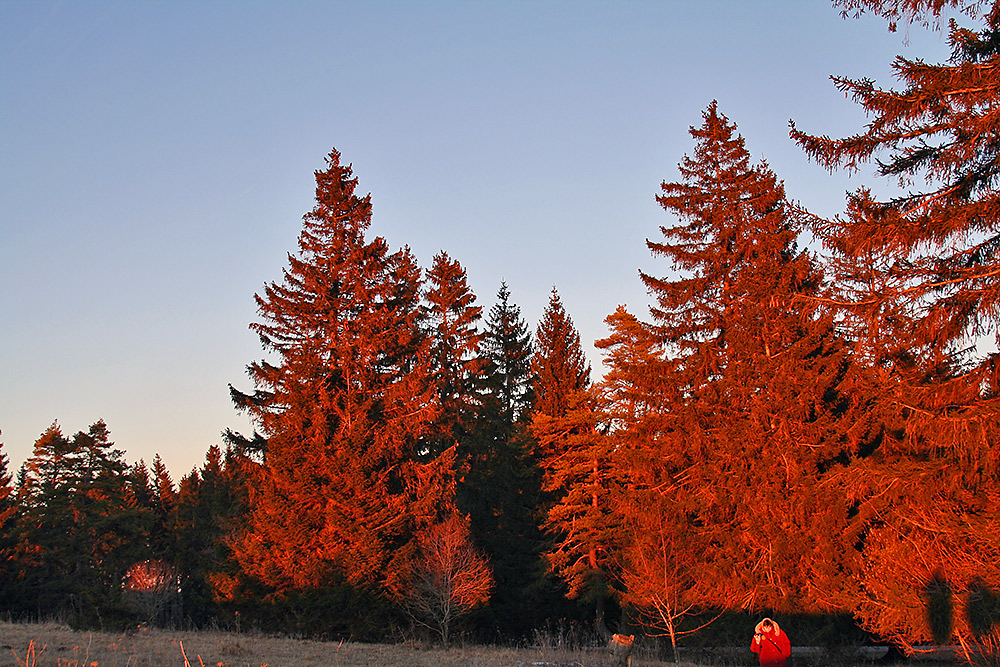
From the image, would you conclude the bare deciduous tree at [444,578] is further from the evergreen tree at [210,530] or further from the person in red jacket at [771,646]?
the person in red jacket at [771,646]

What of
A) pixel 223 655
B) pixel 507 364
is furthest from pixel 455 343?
pixel 223 655

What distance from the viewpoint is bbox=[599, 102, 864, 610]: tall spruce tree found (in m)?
19.5

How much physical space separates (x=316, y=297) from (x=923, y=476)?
71.8 ft

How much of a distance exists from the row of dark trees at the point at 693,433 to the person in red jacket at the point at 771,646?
3070 millimetres

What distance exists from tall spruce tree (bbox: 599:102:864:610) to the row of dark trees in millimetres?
78

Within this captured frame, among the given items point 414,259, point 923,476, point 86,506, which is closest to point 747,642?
point 923,476

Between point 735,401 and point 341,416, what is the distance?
43.7 ft

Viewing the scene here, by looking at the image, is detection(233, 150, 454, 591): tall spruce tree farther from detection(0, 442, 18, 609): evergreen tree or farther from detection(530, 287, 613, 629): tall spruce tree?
detection(0, 442, 18, 609): evergreen tree

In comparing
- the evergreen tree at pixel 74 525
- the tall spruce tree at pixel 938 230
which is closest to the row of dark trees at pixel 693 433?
the tall spruce tree at pixel 938 230

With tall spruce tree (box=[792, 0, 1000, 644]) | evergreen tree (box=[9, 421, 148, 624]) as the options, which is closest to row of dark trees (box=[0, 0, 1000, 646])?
tall spruce tree (box=[792, 0, 1000, 644])

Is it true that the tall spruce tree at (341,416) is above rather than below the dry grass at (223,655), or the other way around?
above

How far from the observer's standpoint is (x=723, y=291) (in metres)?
22.6

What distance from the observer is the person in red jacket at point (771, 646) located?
10.3m

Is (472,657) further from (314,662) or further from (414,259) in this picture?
(414,259)
